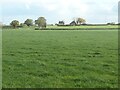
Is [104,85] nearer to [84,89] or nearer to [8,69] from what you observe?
[84,89]

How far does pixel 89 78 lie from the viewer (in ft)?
41.1

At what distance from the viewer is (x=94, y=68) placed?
15.2 metres

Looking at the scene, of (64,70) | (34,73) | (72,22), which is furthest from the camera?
(72,22)

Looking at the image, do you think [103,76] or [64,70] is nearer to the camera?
[103,76]

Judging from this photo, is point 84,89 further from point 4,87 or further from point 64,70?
point 64,70

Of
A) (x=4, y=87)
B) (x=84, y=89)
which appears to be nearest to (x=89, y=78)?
(x=84, y=89)

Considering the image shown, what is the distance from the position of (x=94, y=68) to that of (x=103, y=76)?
2.16 meters

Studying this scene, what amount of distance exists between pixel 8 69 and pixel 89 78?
4.30 metres

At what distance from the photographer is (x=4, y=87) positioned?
421 inches

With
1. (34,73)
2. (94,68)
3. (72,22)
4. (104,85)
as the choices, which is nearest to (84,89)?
(104,85)

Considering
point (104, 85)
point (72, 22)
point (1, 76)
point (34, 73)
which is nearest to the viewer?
point (104, 85)

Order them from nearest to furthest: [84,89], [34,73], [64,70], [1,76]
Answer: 1. [84,89]
2. [1,76]
3. [34,73]
4. [64,70]

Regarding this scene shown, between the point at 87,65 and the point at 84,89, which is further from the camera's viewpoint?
the point at 87,65

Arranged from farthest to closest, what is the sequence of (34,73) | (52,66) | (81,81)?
(52,66) < (34,73) < (81,81)
